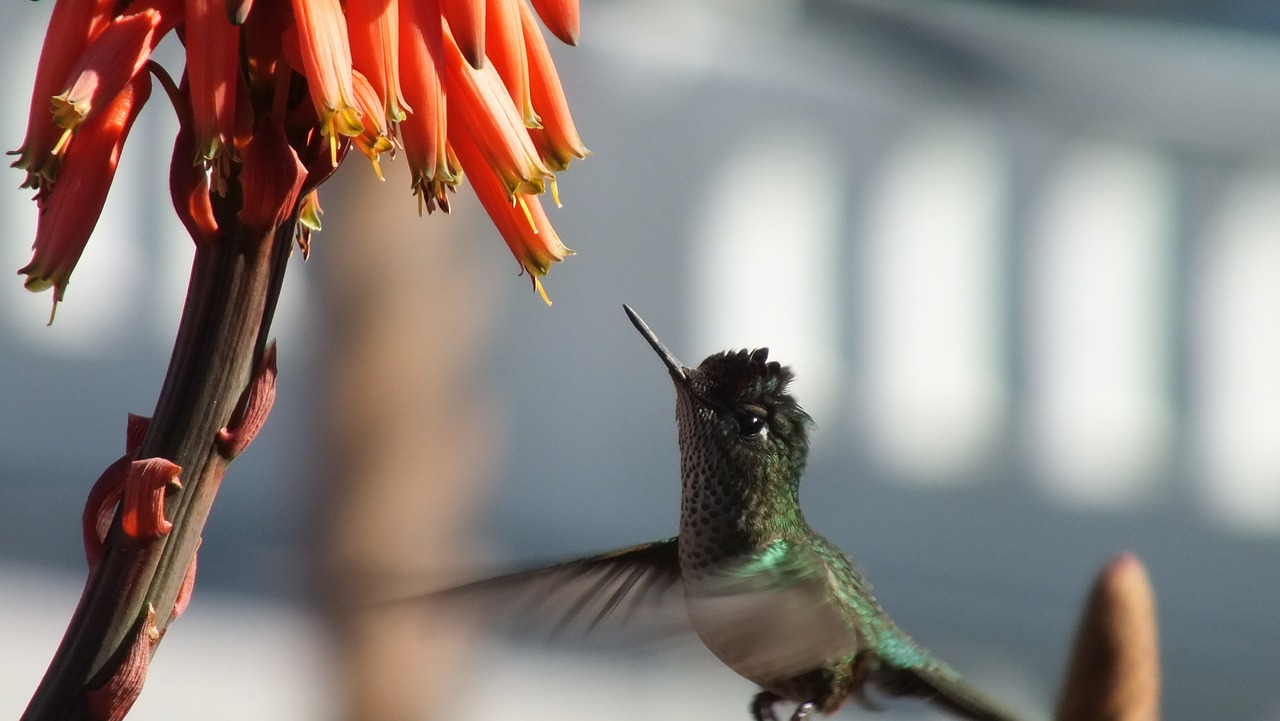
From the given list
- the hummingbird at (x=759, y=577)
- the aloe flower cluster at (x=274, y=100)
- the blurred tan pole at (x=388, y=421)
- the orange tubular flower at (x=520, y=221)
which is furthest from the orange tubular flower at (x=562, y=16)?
the blurred tan pole at (x=388, y=421)

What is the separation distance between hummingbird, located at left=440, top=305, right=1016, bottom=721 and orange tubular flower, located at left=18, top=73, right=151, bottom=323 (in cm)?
59

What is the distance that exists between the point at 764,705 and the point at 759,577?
20 cm

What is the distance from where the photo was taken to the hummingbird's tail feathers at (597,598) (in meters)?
1.30

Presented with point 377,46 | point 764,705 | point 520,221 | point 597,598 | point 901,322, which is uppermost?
point 377,46

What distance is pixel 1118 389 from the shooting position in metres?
5.23

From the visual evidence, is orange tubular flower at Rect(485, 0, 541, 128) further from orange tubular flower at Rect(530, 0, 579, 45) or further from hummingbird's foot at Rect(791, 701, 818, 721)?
hummingbird's foot at Rect(791, 701, 818, 721)

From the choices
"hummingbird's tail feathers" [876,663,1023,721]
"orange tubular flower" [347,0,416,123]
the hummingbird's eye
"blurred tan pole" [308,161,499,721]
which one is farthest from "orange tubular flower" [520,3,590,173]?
"blurred tan pole" [308,161,499,721]

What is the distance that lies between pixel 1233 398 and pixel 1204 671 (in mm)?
1173

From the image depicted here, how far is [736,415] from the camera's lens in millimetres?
1479

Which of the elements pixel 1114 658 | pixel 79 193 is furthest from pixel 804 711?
pixel 79 193

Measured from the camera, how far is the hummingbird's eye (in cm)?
148

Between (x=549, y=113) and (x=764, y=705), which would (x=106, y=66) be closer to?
(x=549, y=113)

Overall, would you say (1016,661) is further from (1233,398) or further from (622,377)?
(622,377)

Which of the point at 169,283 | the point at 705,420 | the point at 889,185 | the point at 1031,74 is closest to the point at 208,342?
the point at 705,420
